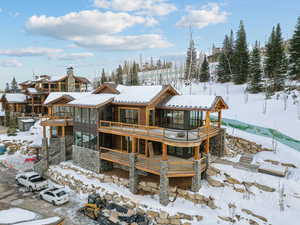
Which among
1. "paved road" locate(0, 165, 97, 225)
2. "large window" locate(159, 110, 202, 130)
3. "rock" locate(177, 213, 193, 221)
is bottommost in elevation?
"paved road" locate(0, 165, 97, 225)

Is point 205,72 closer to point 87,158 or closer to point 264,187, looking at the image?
point 264,187

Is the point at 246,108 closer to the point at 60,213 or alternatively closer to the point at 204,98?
the point at 204,98

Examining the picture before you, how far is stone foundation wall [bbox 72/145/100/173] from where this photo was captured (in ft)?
64.2

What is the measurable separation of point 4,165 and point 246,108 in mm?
37329

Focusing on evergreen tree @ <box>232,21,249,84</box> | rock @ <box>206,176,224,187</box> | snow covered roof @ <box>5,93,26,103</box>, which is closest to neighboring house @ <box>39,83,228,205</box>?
rock @ <box>206,176,224,187</box>

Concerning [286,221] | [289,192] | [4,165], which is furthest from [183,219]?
[4,165]

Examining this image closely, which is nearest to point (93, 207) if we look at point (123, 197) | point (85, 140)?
point (123, 197)

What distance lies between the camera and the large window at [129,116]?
1939cm

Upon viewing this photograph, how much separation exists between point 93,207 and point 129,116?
909 centimetres

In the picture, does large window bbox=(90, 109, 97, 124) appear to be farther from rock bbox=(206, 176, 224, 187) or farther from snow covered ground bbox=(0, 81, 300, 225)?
rock bbox=(206, 176, 224, 187)

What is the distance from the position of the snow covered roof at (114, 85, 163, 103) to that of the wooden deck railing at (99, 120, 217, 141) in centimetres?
257

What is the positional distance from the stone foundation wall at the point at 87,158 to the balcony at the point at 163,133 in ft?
9.82

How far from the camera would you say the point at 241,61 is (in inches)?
1668

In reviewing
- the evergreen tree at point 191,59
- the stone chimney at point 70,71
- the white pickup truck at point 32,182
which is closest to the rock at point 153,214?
the white pickup truck at point 32,182
